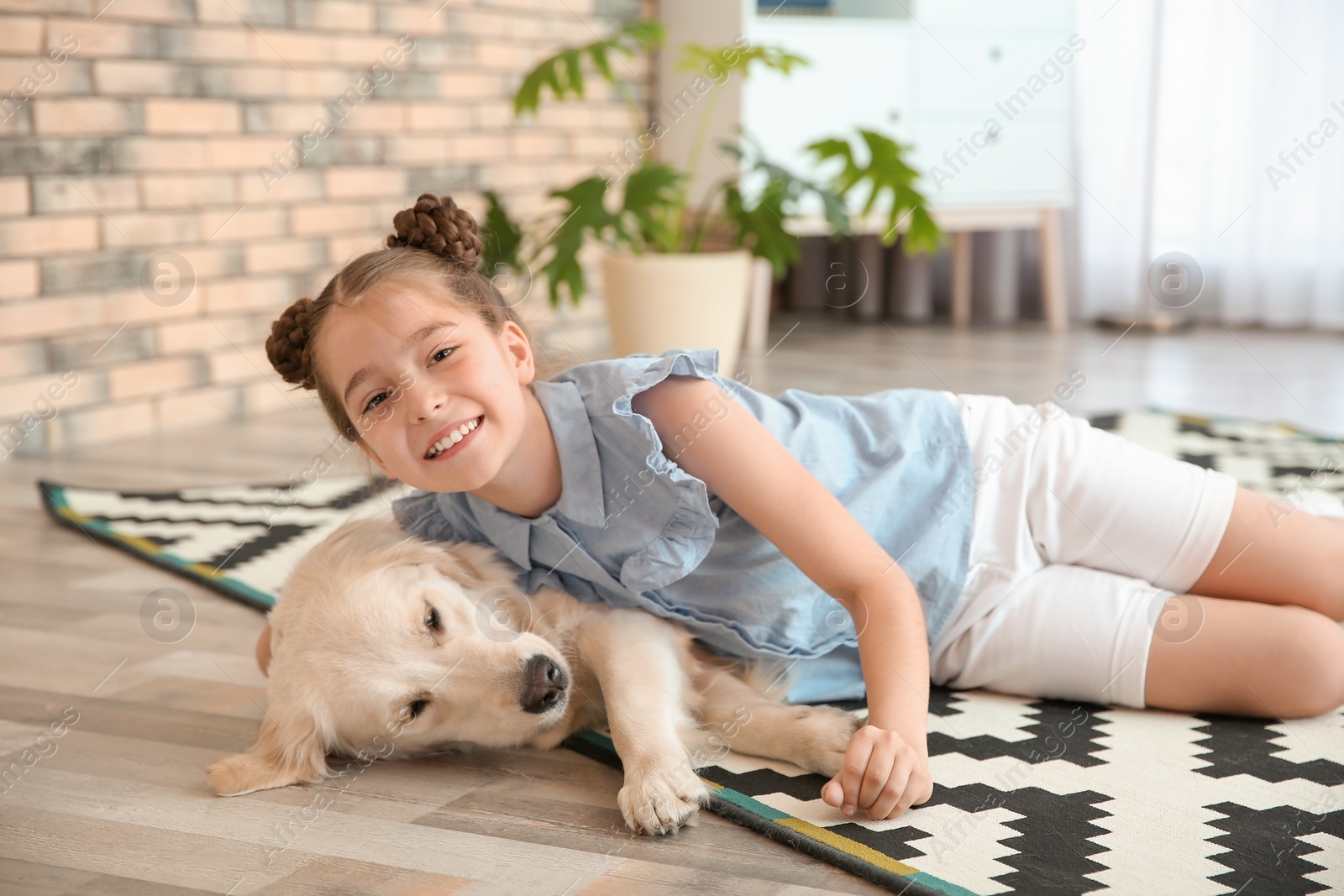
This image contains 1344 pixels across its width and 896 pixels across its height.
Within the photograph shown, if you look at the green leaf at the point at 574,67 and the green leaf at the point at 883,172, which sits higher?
the green leaf at the point at 574,67

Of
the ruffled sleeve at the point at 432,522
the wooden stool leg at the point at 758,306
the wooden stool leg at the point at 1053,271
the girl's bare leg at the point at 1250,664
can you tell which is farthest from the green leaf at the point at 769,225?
the girl's bare leg at the point at 1250,664

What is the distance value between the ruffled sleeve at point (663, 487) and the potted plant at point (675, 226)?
1.55 metres

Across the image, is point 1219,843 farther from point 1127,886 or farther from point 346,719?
point 346,719

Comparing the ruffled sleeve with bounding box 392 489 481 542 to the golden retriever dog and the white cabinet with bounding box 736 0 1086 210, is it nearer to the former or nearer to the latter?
the golden retriever dog

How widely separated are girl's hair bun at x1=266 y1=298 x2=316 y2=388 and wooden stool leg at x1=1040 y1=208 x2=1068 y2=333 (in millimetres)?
3226

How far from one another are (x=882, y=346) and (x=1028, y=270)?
101 cm

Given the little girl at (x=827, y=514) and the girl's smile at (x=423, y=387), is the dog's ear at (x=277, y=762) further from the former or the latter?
the girl's smile at (x=423, y=387)

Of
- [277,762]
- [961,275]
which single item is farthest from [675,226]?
[277,762]

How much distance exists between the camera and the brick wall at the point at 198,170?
2.54 m

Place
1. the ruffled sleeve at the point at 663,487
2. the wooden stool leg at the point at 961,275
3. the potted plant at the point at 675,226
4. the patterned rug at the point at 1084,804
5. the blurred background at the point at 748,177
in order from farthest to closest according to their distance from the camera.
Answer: the wooden stool leg at the point at 961,275 → the potted plant at the point at 675,226 → the blurred background at the point at 748,177 → the ruffled sleeve at the point at 663,487 → the patterned rug at the point at 1084,804

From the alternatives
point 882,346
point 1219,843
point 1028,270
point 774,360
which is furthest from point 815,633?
point 1028,270

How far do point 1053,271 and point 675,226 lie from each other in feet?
5.09

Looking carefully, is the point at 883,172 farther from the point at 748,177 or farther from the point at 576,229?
the point at 748,177

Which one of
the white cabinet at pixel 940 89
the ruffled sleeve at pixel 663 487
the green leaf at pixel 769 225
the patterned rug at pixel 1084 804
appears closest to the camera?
the patterned rug at pixel 1084 804
